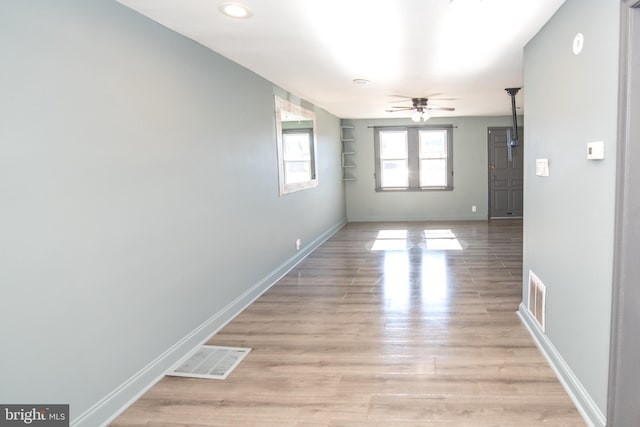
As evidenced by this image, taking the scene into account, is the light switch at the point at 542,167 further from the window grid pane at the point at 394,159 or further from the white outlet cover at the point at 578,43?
the window grid pane at the point at 394,159

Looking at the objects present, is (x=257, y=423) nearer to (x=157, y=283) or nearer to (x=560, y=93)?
(x=157, y=283)

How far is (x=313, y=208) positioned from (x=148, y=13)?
439cm

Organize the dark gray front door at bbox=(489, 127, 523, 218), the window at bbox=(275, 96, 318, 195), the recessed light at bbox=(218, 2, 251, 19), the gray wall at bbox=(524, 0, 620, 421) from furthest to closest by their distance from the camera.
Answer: the dark gray front door at bbox=(489, 127, 523, 218) → the window at bbox=(275, 96, 318, 195) → the recessed light at bbox=(218, 2, 251, 19) → the gray wall at bbox=(524, 0, 620, 421)

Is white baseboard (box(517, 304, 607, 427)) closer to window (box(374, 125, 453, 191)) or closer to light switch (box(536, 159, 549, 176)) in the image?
light switch (box(536, 159, 549, 176))

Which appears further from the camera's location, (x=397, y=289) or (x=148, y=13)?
(x=397, y=289)

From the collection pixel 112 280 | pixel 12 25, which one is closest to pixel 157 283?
pixel 112 280

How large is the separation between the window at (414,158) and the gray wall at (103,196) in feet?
20.1

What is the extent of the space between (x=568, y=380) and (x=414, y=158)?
7.33 meters

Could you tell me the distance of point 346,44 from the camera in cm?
329

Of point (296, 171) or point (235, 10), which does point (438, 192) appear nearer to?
point (296, 171)

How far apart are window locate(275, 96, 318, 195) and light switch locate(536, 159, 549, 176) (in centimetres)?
284

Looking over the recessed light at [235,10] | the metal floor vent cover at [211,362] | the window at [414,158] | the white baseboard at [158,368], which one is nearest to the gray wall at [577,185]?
the recessed light at [235,10]

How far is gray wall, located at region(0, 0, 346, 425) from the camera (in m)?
1.79

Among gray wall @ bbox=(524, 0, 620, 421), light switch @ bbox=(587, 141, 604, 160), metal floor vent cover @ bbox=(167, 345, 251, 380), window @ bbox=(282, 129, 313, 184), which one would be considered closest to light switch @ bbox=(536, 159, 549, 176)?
gray wall @ bbox=(524, 0, 620, 421)
